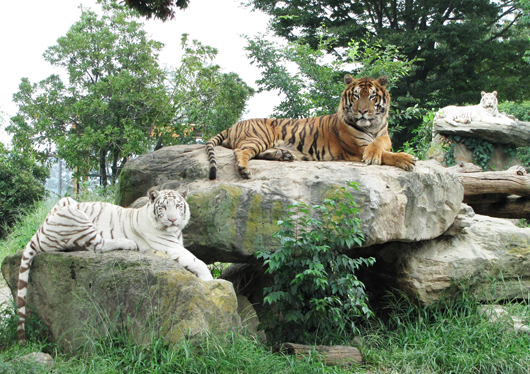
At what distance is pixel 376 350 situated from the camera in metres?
4.59

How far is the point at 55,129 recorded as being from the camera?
534 inches

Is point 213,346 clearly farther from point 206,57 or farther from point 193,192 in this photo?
point 206,57

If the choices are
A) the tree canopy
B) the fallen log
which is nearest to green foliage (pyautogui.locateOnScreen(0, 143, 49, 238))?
the tree canopy

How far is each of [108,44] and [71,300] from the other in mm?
11918

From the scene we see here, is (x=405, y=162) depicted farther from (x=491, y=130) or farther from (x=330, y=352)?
(x=491, y=130)

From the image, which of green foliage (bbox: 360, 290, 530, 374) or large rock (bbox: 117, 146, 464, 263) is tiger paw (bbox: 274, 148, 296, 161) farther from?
green foliage (bbox: 360, 290, 530, 374)

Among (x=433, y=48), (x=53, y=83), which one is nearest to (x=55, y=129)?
(x=53, y=83)

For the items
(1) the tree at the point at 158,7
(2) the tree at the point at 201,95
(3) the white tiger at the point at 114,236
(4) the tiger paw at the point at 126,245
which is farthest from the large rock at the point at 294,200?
Result: (2) the tree at the point at 201,95

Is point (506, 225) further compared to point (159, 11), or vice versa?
point (506, 225)

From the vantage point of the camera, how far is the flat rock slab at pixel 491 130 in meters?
11.8

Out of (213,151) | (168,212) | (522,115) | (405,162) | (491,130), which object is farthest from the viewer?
(522,115)

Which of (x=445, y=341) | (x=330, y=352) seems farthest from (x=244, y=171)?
(x=445, y=341)

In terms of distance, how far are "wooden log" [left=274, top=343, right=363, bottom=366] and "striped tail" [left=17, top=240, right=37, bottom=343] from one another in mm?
2317

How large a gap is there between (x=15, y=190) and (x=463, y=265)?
10.4 meters
